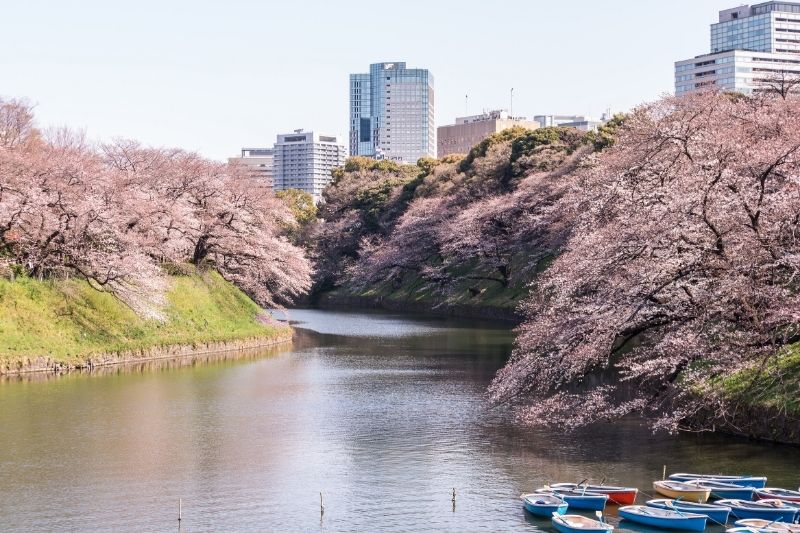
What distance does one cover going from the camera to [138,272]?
42.9 metres

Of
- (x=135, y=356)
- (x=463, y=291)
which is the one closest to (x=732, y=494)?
(x=135, y=356)

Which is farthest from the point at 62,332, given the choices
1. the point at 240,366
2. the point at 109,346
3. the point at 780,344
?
the point at 780,344

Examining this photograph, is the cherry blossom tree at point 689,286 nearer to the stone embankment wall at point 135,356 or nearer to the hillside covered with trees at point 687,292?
the hillside covered with trees at point 687,292

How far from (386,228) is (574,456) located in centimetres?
7096

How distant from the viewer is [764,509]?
1845 centimetres

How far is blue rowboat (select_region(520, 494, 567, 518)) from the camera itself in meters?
18.9

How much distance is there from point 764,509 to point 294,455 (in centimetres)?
1102

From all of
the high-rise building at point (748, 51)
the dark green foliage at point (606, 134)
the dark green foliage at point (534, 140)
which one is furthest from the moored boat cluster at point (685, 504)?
the high-rise building at point (748, 51)

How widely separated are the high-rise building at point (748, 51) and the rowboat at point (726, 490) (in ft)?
486

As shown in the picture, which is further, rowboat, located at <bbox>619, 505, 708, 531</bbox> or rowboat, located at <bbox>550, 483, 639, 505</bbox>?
rowboat, located at <bbox>550, 483, 639, 505</bbox>

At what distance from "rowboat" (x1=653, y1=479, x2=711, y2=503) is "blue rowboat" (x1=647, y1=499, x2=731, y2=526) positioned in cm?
57

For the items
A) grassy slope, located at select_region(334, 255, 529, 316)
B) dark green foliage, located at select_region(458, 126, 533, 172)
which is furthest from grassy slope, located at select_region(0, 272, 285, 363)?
dark green foliage, located at select_region(458, 126, 533, 172)

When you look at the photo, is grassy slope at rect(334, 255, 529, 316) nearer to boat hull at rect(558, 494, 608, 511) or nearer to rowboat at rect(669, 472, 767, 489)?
rowboat at rect(669, 472, 767, 489)

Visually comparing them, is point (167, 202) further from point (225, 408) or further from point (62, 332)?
point (225, 408)
